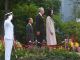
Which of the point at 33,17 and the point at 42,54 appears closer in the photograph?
the point at 42,54

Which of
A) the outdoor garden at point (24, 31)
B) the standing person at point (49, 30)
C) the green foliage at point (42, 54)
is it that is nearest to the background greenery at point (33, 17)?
the outdoor garden at point (24, 31)

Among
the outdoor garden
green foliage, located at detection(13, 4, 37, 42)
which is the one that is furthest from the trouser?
green foliage, located at detection(13, 4, 37, 42)

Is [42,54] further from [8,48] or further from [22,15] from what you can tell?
[22,15]

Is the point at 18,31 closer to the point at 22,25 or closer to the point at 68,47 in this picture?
the point at 22,25

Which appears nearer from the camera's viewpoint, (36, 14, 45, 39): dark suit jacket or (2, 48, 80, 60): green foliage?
(2, 48, 80, 60): green foliage

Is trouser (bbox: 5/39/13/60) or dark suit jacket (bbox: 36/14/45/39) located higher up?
dark suit jacket (bbox: 36/14/45/39)

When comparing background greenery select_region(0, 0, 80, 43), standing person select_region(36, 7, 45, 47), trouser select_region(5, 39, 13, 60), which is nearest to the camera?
trouser select_region(5, 39, 13, 60)

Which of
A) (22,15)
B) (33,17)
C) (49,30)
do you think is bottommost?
(49,30)

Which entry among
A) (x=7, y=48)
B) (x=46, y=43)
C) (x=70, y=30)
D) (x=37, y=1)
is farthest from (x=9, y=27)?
(x=37, y=1)

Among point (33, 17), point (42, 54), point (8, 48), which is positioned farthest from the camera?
point (33, 17)

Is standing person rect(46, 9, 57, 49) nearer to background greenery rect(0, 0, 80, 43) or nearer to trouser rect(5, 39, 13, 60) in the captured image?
trouser rect(5, 39, 13, 60)

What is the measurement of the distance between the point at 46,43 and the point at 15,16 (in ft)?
26.9

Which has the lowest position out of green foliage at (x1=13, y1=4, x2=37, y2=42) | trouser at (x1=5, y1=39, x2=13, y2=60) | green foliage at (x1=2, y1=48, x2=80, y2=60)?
green foliage at (x1=2, y1=48, x2=80, y2=60)

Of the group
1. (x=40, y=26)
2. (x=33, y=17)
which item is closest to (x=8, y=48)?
(x=40, y=26)
